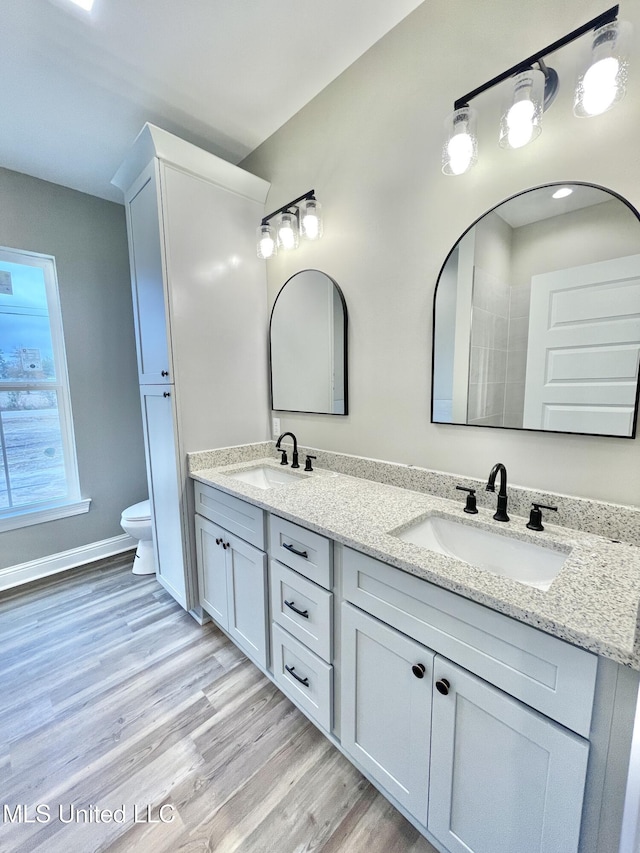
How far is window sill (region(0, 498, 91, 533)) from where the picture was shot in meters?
2.28

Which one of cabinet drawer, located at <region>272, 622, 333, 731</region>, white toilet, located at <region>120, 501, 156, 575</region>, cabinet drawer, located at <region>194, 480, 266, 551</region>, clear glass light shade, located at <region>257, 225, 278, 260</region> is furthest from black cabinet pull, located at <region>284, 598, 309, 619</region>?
clear glass light shade, located at <region>257, 225, 278, 260</region>

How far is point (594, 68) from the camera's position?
88cm

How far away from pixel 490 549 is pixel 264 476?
1260mm

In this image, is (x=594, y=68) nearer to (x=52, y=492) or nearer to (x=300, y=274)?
(x=300, y=274)

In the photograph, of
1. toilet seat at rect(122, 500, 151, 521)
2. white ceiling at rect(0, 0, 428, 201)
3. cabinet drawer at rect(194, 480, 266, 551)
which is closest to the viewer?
white ceiling at rect(0, 0, 428, 201)

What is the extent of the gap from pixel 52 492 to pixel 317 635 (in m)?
2.34

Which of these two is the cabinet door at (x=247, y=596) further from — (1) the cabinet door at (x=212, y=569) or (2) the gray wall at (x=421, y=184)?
(2) the gray wall at (x=421, y=184)

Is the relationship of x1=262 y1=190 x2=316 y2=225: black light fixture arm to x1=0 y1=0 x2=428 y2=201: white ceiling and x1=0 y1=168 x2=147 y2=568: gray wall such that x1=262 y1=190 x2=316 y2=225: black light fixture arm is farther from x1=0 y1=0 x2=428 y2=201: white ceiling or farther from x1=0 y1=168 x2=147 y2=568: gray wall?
x1=0 y1=168 x2=147 y2=568: gray wall

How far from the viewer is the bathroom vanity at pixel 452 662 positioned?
0.65 meters

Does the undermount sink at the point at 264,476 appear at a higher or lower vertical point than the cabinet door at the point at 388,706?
higher

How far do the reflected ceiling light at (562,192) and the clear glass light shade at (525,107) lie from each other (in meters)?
0.17

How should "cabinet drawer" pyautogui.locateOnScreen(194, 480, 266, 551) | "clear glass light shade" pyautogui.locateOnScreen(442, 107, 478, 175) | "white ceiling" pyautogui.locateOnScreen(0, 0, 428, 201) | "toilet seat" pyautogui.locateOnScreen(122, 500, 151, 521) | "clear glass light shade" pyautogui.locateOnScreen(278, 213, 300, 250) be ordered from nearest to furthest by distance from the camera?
"clear glass light shade" pyautogui.locateOnScreen(442, 107, 478, 175) → "white ceiling" pyautogui.locateOnScreen(0, 0, 428, 201) → "cabinet drawer" pyautogui.locateOnScreen(194, 480, 266, 551) → "clear glass light shade" pyautogui.locateOnScreen(278, 213, 300, 250) → "toilet seat" pyautogui.locateOnScreen(122, 500, 151, 521)

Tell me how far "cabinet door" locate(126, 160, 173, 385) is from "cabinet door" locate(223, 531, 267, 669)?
950 mm

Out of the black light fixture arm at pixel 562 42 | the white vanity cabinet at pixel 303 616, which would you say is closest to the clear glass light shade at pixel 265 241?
the black light fixture arm at pixel 562 42
